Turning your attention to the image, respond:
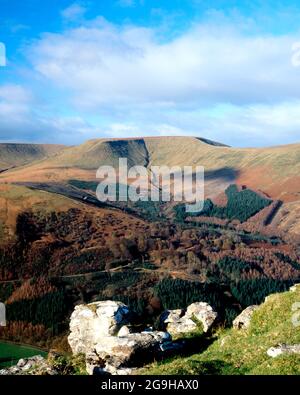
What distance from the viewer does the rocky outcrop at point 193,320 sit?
37.7 meters

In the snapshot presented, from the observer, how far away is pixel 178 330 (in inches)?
1494

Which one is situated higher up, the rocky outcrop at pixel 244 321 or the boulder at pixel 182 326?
the rocky outcrop at pixel 244 321

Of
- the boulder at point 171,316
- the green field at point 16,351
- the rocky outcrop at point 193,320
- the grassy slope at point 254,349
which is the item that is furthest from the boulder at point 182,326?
the green field at point 16,351

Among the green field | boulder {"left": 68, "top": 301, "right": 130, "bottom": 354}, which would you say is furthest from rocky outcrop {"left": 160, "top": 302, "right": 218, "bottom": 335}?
the green field

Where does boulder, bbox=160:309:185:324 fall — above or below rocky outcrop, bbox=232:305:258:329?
below

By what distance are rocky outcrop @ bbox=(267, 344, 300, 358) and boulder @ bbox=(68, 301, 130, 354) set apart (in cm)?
1358

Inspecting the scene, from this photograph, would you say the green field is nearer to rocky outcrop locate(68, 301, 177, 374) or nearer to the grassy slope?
rocky outcrop locate(68, 301, 177, 374)

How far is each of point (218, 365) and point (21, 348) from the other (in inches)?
7016

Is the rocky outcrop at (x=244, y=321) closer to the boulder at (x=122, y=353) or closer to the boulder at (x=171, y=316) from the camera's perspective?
the boulder at (x=171, y=316)

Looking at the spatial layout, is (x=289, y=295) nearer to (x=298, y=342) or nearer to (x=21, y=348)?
(x=298, y=342)

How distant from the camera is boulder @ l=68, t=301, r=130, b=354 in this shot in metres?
36.0

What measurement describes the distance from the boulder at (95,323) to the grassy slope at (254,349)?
7.25 m

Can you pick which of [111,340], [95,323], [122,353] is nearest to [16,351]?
[95,323]
